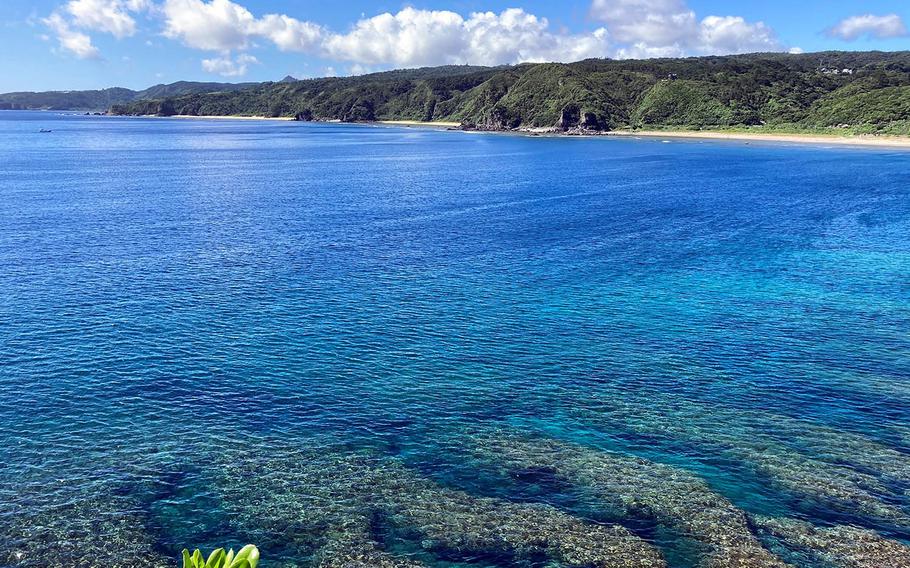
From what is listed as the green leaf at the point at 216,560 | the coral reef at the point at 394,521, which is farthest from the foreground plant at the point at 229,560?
the coral reef at the point at 394,521

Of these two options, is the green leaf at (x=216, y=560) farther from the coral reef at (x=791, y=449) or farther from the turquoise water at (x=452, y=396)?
the coral reef at (x=791, y=449)

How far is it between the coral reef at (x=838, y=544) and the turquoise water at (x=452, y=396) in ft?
0.37

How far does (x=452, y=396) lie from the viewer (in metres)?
40.8

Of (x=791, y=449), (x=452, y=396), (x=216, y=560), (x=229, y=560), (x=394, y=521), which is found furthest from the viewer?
(x=452, y=396)

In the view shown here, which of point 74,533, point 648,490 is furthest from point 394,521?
point 74,533

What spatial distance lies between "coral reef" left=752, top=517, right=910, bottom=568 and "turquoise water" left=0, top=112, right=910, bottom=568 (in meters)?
0.11

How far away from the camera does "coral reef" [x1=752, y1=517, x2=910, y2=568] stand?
85.2ft

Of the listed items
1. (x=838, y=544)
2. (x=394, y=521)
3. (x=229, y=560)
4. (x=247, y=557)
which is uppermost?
(x=247, y=557)

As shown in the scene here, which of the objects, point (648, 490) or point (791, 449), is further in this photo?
point (791, 449)

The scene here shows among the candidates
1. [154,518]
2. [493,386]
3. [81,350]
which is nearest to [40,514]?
[154,518]

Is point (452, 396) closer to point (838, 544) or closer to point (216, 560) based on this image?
point (838, 544)

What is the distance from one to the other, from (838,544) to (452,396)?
21.3 m

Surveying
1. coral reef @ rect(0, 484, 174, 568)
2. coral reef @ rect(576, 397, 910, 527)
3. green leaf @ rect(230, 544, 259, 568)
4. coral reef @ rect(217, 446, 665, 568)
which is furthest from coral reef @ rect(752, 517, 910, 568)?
coral reef @ rect(0, 484, 174, 568)

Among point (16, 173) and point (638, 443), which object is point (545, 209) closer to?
point (638, 443)
